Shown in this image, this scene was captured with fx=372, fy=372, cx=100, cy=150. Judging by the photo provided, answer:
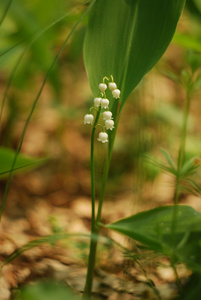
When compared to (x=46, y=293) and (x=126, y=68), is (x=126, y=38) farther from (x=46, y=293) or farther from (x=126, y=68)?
(x=46, y=293)

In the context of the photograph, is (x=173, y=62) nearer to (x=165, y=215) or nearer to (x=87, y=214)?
(x=87, y=214)

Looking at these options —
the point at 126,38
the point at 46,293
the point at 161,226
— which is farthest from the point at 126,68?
the point at 46,293

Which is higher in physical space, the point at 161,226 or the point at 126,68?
the point at 126,68

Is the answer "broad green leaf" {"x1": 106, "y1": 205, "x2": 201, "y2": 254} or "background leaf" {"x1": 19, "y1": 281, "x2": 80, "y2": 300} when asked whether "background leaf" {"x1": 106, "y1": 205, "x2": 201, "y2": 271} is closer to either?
"broad green leaf" {"x1": 106, "y1": 205, "x2": 201, "y2": 254}

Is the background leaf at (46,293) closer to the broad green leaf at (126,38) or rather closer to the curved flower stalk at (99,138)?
the curved flower stalk at (99,138)

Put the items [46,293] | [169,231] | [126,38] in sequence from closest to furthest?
1. [46,293]
2. [169,231]
3. [126,38]

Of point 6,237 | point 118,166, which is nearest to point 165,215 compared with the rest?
point 6,237
